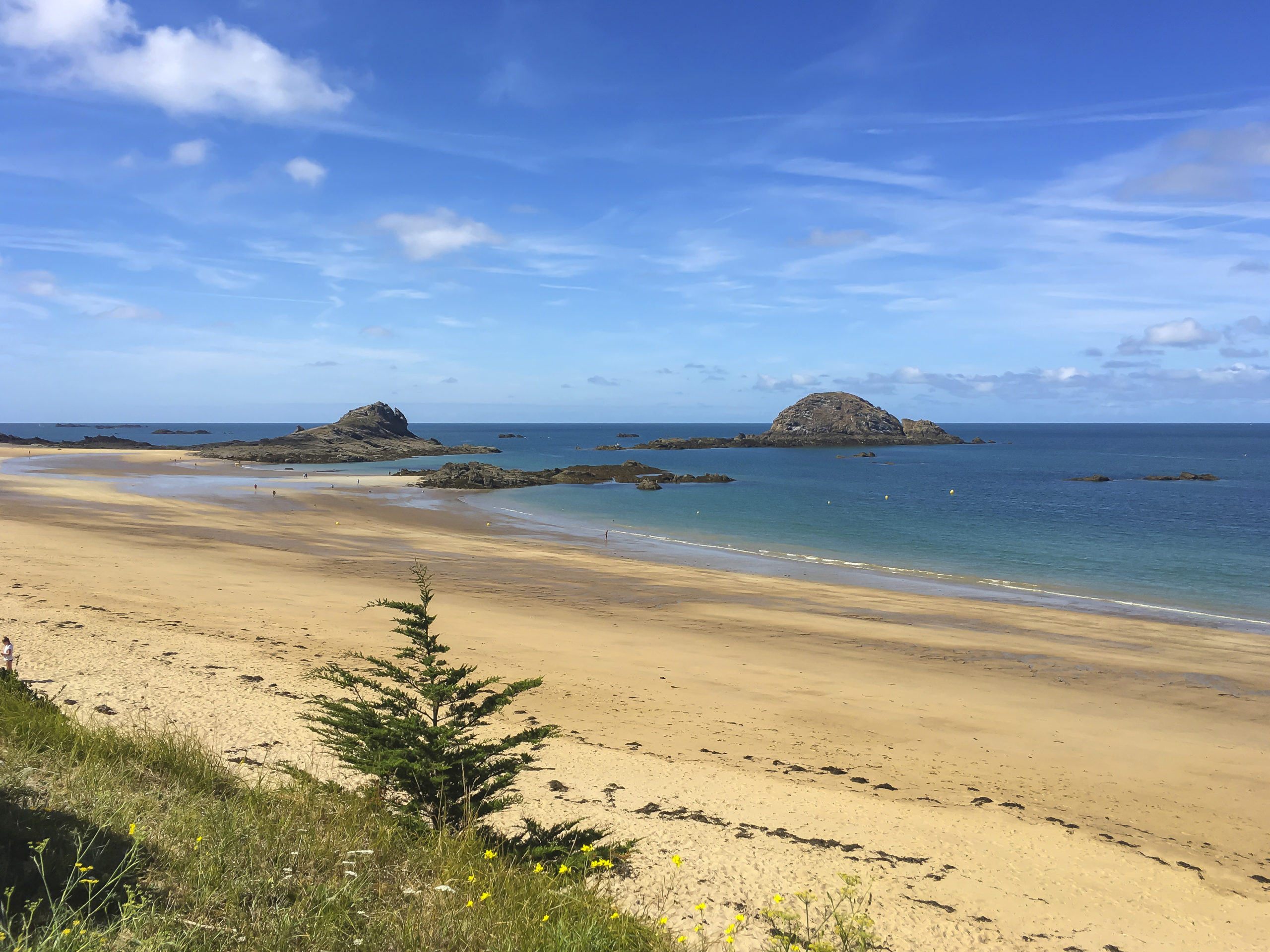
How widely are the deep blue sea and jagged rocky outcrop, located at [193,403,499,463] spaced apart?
8.18 metres

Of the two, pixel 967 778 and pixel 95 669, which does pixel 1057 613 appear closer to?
pixel 967 778

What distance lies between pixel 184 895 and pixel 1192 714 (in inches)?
658

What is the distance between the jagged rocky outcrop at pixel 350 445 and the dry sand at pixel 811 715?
239ft

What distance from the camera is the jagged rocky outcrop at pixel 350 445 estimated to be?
94312 millimetres

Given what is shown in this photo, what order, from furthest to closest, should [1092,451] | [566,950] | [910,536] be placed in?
1. [1092,451]
2. [910,536]
3. [566,950]

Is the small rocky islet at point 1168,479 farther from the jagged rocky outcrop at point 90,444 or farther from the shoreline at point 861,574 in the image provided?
the jagged rocky outcrop at point 90,444

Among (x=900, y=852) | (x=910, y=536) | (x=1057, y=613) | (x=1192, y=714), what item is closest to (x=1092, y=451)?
(x=910, y=536)

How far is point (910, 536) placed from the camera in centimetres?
3956

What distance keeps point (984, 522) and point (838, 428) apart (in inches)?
4813

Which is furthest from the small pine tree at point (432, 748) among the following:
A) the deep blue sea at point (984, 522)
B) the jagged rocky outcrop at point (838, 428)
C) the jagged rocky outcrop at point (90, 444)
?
the jagged rocky outcrop at point (838, 428)

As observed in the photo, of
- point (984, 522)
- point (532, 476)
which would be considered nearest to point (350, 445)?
point (532, 476)

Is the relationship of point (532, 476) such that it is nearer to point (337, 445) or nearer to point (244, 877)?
point (337, 445)

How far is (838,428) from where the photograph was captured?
164375 mm

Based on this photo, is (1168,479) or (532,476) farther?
(1168,479)
